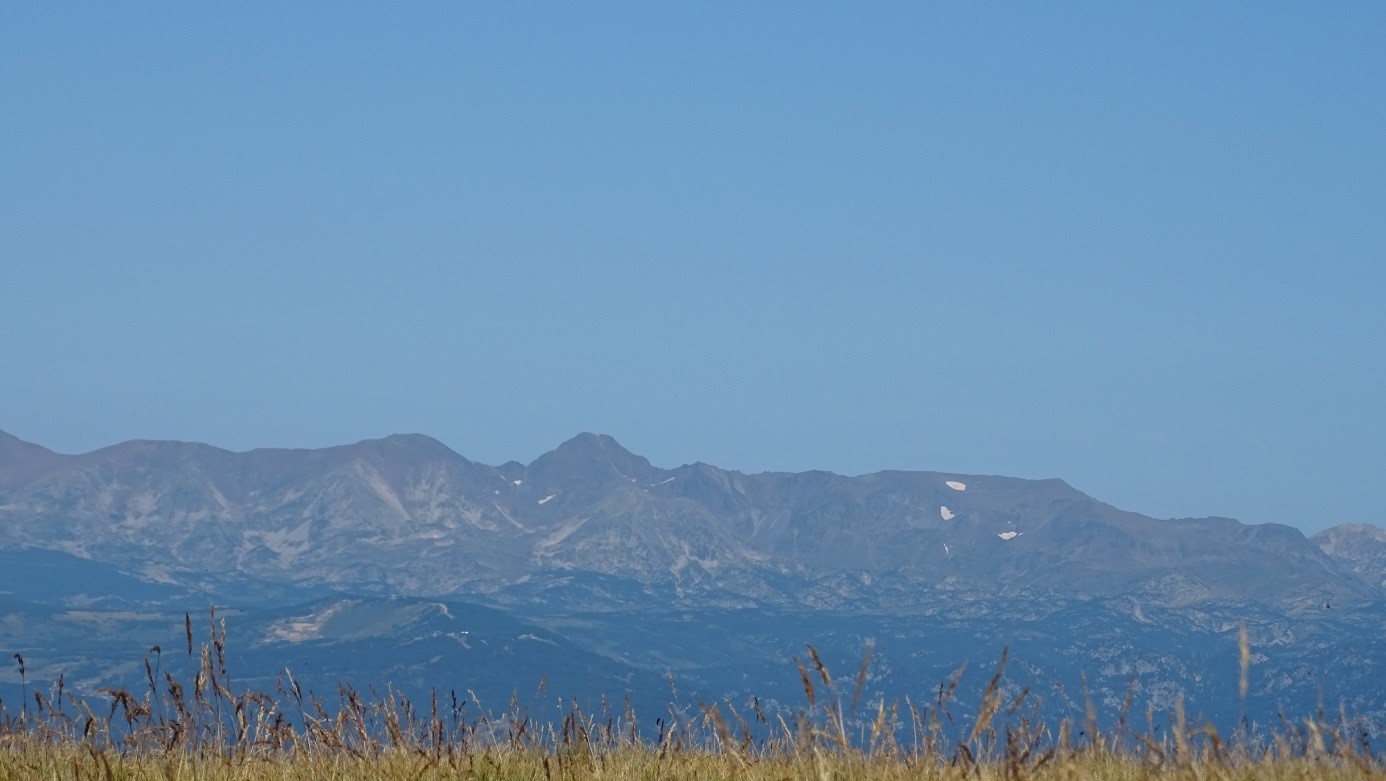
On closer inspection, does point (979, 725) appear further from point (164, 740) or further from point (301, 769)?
point (164, 740)

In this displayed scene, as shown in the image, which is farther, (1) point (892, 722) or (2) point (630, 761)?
(2) point (630, 761)

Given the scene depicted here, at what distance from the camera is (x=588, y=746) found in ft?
34.3

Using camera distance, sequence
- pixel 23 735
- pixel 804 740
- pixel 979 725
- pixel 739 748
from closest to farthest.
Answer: pixel 979 725 → pixel 804 740 → pixel 739 748 → pixel 23 735

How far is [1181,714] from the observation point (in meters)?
7.05

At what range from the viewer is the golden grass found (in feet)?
26.2

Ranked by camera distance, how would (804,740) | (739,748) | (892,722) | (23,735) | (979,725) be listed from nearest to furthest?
(979,725), (804,740), (892,722), (739,748), (23,735)

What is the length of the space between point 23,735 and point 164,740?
2.27 m

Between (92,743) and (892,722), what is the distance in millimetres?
4430

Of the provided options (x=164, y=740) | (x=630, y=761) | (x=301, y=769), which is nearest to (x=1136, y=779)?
(x=630, y=761)

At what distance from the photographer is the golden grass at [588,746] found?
7988 mm

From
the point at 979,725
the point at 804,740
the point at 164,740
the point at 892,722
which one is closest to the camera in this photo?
the point at 979,725

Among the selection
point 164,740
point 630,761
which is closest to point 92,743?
point 164,740

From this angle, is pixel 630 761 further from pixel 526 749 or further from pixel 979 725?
pixel 979 725

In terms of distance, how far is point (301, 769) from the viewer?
946 centimetres
